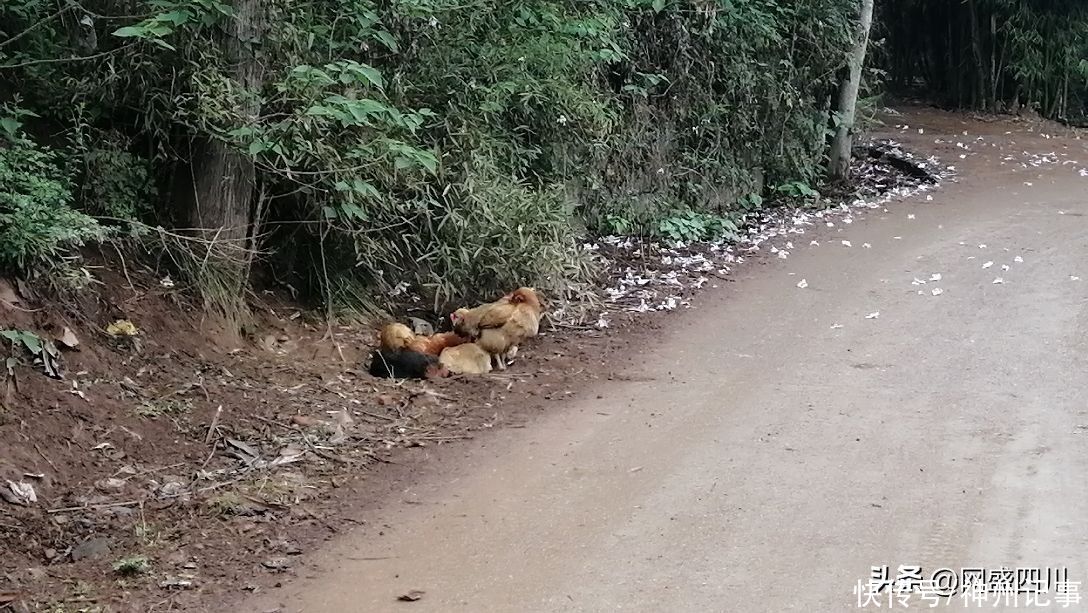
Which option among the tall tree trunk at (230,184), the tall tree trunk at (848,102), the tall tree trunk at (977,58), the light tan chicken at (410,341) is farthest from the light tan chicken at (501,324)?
the tall tree trunk at (977,58)

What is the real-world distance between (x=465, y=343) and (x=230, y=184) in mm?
1695

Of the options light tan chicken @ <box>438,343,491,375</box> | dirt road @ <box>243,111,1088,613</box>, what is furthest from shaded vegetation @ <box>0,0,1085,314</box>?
dirt road @ <box>243,111,1088,613</box>

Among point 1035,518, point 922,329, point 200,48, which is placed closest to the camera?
point 1035,518

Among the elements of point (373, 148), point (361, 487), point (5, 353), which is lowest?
point (361, 487)

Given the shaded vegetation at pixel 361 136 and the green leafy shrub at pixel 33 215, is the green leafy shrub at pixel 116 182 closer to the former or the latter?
the shaded vegetation at pixel 361 136

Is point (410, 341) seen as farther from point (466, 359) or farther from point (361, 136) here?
point (361, 136)

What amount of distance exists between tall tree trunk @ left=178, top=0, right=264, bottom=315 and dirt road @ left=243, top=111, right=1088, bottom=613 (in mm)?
2021

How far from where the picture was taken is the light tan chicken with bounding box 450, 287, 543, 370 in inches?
228

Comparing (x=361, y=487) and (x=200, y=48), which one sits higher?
→ (x=200, y=48)

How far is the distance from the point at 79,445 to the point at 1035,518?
405 centimetres

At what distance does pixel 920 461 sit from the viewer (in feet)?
14.3

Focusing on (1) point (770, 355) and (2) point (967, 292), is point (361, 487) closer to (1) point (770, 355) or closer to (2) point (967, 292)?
(1) point (770, 355)

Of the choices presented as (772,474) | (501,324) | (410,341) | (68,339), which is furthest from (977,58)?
(68,339)

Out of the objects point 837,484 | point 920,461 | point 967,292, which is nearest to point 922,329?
point 967,292
